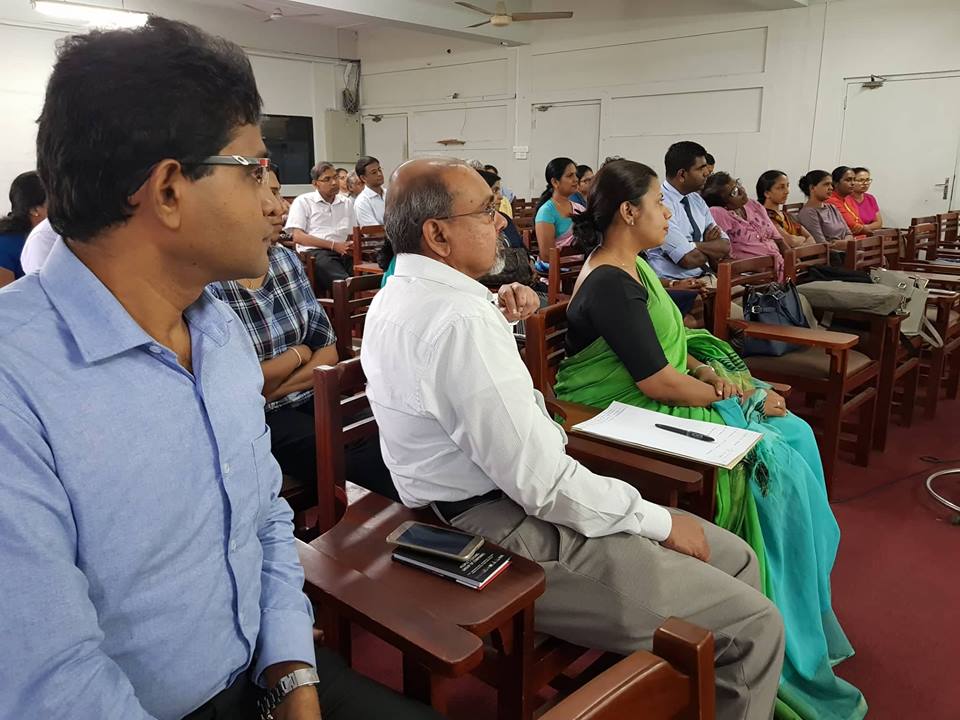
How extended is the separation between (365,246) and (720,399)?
319 centimetres

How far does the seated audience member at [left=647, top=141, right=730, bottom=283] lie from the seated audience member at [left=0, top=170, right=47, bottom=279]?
272cm

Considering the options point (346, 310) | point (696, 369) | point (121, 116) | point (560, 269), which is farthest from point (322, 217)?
point (121, 116)

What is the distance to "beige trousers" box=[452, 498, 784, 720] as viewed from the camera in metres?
1.22

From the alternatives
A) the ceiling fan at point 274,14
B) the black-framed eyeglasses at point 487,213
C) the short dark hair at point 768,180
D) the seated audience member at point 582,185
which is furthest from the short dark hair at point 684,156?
the ceiling fan at point 274,14

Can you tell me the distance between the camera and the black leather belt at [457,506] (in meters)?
1.33

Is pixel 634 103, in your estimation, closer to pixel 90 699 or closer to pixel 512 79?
pixel 512 79

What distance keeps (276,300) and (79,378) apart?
1309 millimetres

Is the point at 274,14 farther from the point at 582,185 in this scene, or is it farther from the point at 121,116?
the point at 121,116

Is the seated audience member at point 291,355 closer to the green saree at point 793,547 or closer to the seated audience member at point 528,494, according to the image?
the seated audience member at point 528,494

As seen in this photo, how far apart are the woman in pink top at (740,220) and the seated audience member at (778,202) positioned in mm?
398

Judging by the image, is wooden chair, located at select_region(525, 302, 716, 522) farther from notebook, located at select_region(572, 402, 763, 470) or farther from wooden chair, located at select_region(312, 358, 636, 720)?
wooden chair, located at select_region(312, 358, 636, 720)

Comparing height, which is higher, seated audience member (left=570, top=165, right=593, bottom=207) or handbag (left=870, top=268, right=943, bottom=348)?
seated audience member (left=570, top=165, right=593, bottom=207)

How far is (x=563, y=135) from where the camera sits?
8594mm

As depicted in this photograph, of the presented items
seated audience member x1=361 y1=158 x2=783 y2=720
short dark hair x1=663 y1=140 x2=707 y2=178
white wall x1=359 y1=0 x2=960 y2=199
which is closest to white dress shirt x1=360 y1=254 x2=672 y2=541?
seated audience member x1=361 y1=158 x2=783 y2=720
